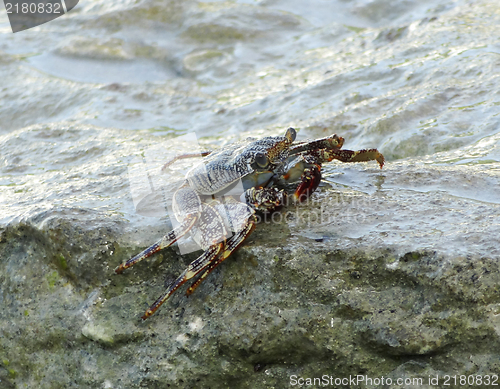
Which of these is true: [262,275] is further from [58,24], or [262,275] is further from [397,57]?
[58,24]

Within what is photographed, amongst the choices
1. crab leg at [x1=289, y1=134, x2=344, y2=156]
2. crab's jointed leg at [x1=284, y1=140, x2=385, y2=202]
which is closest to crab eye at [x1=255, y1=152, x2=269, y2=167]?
crab's jointed leg at [x1=284, y1=140, x2=385, y2=202]

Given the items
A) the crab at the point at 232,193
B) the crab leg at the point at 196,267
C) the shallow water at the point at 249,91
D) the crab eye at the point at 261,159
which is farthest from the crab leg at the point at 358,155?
the crab leg at the point at 196,267

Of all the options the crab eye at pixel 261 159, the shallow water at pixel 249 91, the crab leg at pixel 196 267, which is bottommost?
the shallow water at pixel 249 91

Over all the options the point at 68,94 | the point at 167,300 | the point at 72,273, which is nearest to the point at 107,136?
the point at 68,94

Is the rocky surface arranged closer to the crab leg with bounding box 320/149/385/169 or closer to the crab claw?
the crab claw

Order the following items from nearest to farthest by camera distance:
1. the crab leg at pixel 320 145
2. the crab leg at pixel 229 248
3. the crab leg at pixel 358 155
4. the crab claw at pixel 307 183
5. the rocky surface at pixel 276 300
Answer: the rocky surface at pixel 276 300
the crab leg at pixel 229 248
the crab claw at pixel 307 183
the crab leg at pixel 320 145
the crab leg at pixel 358 155

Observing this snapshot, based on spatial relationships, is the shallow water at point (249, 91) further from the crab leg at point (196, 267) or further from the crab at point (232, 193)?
the crab leg at point (196, 267)

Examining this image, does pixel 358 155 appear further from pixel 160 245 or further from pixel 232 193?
pixel 160 245

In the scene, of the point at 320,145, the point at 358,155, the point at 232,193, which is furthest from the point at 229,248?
the point at 358,155
